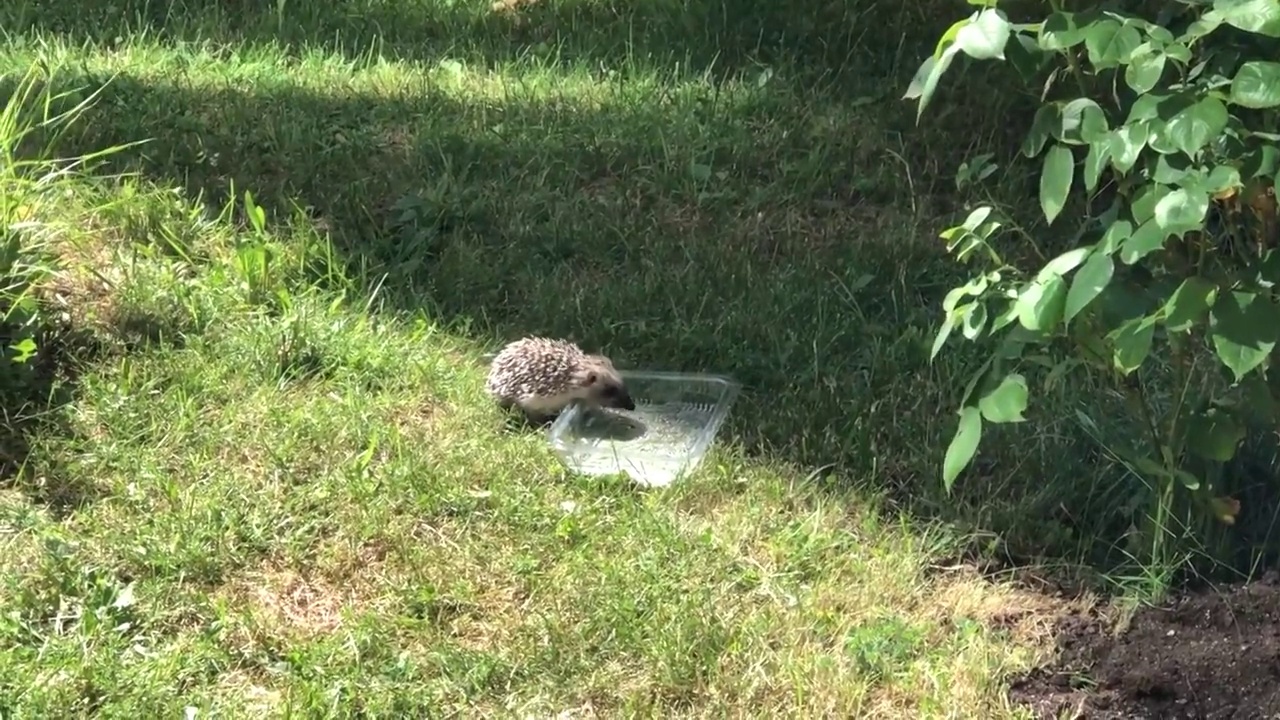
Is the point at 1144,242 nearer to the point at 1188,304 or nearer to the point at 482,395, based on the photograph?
the point at 1188,304

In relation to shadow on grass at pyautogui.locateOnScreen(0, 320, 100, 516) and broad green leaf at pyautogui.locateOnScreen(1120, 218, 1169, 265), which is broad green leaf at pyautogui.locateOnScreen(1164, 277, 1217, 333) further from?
shadow on grass at pyautogui.locateOnScreen(0, 320, 100, 516)

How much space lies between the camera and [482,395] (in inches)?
189

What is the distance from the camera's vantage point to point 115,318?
482 centimetres

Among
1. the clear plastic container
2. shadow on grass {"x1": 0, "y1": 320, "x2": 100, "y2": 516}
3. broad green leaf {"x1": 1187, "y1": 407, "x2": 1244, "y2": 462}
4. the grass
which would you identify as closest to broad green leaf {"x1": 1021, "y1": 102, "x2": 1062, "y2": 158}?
broad green leaf {"x1": 1187, "y1": 407, "x2": 1244, "y2": 462}

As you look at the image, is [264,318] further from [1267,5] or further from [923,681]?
[1267,5]

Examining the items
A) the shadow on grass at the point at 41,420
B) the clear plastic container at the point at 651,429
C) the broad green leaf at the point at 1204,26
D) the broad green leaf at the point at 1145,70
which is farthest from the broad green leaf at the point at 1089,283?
the shadow on grass at the point at 41,420

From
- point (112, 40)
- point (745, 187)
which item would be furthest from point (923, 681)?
point (112, 40)

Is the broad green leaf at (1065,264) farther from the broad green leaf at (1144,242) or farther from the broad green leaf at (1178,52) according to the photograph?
the broad green leaf at (1178,52)

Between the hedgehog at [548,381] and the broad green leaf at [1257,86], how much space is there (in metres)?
2.42

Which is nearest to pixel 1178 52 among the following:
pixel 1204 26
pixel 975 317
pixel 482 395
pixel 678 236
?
pixel 1204 26

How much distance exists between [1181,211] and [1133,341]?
0.35 m

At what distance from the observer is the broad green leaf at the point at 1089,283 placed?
2.99 m

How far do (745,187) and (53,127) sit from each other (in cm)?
301

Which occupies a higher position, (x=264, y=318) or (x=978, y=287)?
(x=978, y=287)
